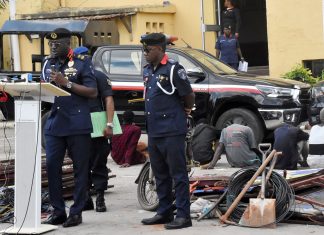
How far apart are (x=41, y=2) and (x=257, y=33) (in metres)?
6.45

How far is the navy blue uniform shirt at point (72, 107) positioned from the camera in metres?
8.01

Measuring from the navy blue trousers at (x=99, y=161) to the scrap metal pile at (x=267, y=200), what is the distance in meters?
1.19

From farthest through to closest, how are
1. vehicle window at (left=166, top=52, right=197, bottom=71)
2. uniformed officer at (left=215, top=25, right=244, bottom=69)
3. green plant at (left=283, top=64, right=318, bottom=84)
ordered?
uniformed officer at (left=215, top=25, right=244, bottom=69)
green plant at (left=283, top=64, right=318, bottom=84)
vehicle window at (left=166, top=52, right=197, bottom=71)

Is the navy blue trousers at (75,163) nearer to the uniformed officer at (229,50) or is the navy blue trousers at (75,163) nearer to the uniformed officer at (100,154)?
the uniformed officer at (100,154)

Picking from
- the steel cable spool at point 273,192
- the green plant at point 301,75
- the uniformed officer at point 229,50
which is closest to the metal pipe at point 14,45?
the uniformed officer at point 229,50

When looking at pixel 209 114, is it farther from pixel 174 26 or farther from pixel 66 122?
pixel 174 26

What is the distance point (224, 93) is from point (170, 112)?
573 cm

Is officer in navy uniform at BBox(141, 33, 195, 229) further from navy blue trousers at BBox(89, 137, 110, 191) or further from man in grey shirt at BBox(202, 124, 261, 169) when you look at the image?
man in grey shirt at BBox(202, 124, 261, 169)

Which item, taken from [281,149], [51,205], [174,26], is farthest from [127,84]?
[174,26]

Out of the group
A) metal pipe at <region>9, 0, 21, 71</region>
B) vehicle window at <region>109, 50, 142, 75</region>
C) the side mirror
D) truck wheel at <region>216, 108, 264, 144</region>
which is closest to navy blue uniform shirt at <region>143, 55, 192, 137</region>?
truck wheel at <region>216, 108, 264, 144</region>

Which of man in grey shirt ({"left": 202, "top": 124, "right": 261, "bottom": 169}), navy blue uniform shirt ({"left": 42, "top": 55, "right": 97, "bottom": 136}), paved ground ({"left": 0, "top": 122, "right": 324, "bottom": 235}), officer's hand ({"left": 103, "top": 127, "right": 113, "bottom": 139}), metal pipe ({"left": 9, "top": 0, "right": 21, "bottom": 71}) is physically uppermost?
metal pipe ({"left": 9, "top": 0, "right": 21, "bottom": 71})

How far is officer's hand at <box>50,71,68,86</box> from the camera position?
7.65 m

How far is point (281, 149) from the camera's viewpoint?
10.7 meters

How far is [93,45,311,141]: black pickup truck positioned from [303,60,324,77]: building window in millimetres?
5049
